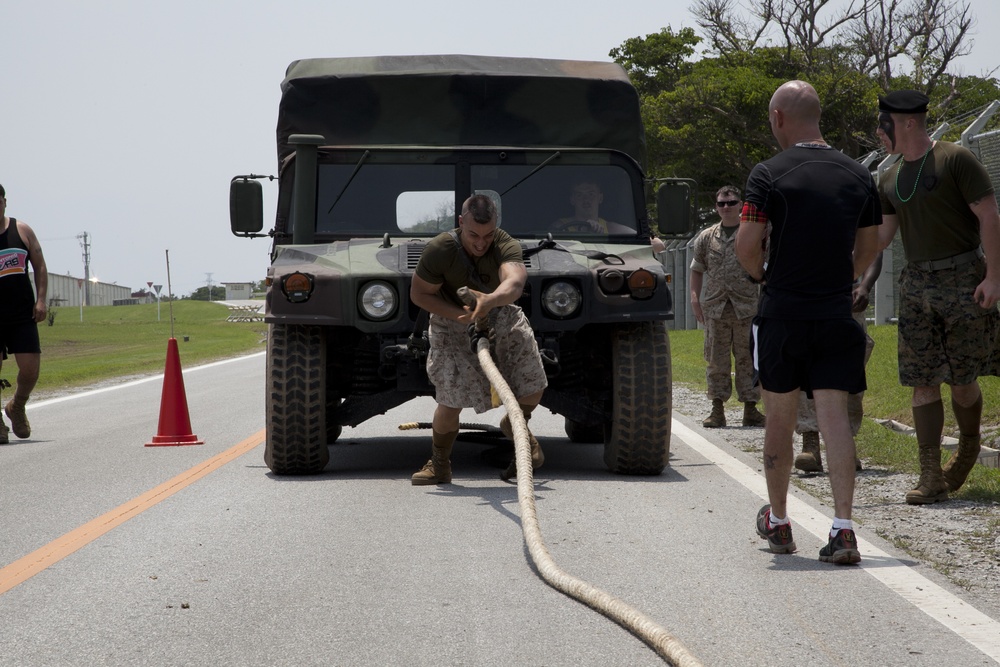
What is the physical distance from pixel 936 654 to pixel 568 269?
A: 4.09 meters

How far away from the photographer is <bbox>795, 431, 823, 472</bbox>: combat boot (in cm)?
808

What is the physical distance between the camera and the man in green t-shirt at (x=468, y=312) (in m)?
7.20

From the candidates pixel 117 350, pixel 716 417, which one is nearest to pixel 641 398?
pixel 716 417

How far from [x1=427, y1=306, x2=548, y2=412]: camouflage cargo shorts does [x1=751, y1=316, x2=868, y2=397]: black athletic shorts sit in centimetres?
194

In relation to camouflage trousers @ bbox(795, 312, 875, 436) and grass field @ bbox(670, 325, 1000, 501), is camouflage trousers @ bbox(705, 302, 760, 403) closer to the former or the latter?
grass field @ bbox(670, 325, 1000, 501)

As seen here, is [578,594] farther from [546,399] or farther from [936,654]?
[546,399]

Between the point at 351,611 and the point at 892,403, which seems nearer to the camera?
the point at 351,611

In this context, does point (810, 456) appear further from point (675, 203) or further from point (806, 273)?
point (806, 273)

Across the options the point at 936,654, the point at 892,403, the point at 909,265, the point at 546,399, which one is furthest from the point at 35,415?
the point at 936,654

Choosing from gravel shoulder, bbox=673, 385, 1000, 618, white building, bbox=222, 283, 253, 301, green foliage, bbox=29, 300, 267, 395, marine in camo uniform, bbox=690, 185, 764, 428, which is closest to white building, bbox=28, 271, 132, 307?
white building, bbox=222, 283, 253, 301

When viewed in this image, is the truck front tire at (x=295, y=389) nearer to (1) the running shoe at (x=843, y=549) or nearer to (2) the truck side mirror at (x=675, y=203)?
(2) the truck side mirror at (x=675, y=203)

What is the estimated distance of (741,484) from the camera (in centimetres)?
765

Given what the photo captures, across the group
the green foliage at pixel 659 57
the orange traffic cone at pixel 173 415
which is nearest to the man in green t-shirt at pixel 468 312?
the orange traffic cone at pixel 173 415

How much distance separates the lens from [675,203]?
9.27m
